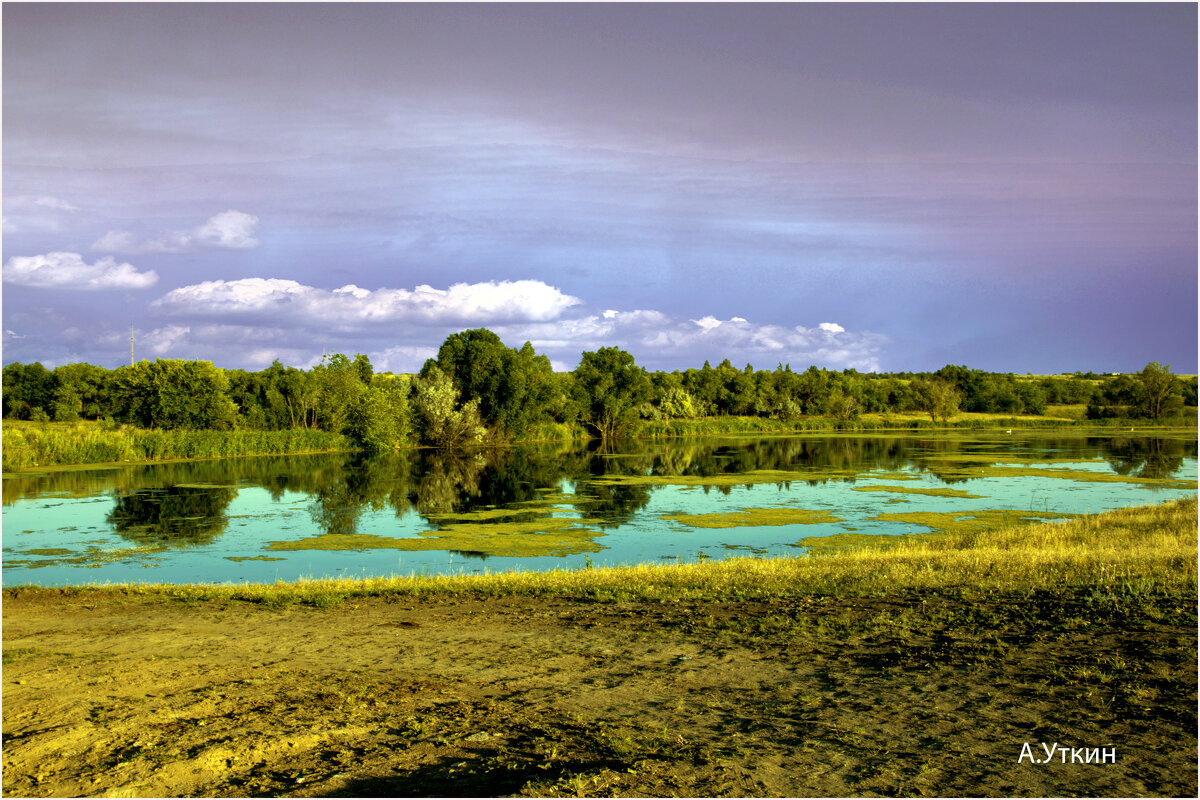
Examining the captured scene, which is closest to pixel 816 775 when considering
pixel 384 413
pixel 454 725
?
pixel 454 725

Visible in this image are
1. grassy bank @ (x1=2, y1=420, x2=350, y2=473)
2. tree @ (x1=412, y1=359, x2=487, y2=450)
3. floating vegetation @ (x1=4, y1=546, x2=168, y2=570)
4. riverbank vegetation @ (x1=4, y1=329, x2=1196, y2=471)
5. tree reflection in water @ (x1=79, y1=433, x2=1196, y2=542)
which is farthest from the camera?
tree @ (x1=412, y1=359, x2=487, y2=450)

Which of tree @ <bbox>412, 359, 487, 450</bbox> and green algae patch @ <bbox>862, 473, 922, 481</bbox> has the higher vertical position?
tree @ <bbox>412, 359, 487, 450</bbox>

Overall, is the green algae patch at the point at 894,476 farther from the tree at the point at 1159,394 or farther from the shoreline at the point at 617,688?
the tree at the point at 1159,394

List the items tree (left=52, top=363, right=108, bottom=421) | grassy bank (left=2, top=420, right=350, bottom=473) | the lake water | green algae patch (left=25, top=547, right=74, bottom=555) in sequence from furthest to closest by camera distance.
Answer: tree (left=52, top=363, right=108, bottom=421), grassy bank (left=2, top=420, right=350, bottom=473), green algae patch (left=25, top=547, right=74, bottom=555), the lake water

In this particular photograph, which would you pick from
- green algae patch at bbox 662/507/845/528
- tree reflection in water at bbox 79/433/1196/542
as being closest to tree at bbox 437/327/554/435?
tree reflection in water at bbox 79/433/1196/542

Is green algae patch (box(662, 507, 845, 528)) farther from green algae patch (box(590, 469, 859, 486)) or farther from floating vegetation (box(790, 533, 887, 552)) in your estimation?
A: green algae patch (box(590, 469, 859, 486))

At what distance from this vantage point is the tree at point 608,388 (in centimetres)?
8269

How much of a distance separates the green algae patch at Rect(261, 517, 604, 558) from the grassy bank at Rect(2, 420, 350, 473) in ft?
94.2

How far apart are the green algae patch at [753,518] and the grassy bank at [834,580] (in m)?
7.70

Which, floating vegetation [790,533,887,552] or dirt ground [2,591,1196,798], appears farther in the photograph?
floating vegetation [790,533,887,552]

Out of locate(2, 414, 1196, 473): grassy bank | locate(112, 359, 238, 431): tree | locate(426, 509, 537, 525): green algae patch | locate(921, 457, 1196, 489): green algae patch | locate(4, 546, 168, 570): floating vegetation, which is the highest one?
locate(112, 359, 238, 431): tree

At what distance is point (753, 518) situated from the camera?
25.4m

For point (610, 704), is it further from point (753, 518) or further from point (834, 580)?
point (753, 518)

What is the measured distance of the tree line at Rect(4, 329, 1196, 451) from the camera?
56.2 m
